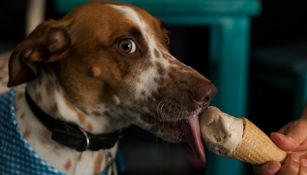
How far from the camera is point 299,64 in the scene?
188 centimetres

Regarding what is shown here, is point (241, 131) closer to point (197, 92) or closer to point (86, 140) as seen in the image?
point (197, 92)

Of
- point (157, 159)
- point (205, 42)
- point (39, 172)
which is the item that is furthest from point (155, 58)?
point (157, 159)

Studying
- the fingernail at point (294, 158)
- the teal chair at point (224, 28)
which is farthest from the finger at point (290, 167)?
the teal chair at point (224, 28)

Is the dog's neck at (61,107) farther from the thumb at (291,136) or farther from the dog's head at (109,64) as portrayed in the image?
the thumb at (291,136)

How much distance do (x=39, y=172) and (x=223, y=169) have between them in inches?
28.8

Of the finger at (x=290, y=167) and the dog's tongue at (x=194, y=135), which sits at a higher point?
the dog's tongue at (x=194, y=135)

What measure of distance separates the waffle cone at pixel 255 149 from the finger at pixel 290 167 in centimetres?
2

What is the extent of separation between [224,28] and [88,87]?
66 centimetres

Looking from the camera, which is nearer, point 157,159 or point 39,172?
point 39,172

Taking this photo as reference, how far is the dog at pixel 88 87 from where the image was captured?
1161mm

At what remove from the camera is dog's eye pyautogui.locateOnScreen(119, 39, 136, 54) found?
1172 mm

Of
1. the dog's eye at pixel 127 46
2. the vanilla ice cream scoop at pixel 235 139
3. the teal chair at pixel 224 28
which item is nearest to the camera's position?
the vanilla ice cream scoop at pixel 235 139

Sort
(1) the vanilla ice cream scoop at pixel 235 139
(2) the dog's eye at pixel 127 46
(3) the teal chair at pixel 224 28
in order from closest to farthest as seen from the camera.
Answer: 1. (1) the vanilla ice cream scoop at pixel 235 139
2. (2) the dog's eye at pixel 127 46
3. (3) the teal chair at pixel 224 28

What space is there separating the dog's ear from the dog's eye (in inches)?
4.8
